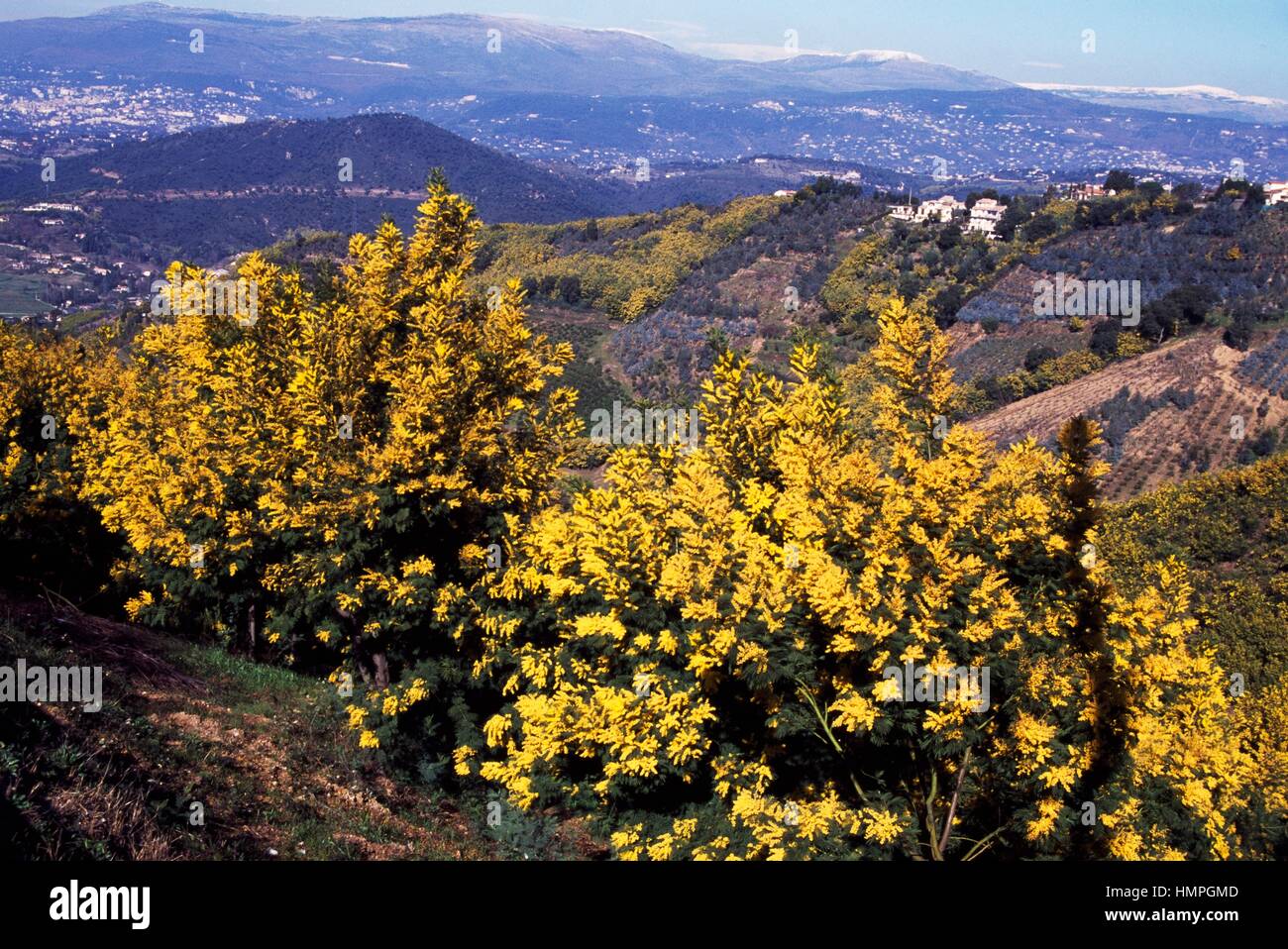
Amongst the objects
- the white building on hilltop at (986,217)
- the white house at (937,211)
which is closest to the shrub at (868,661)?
the white building on hilltop at (986,217)

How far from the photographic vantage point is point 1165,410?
4750 cm

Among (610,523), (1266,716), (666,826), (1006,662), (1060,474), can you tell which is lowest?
(1266,716)

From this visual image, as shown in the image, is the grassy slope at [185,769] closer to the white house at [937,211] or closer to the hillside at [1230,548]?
the hillside at [1230,548]

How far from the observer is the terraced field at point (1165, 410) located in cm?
4303

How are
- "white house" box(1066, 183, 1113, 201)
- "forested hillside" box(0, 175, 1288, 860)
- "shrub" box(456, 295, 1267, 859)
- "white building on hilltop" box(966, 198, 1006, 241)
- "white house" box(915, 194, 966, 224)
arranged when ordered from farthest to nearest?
"white house" box(1066, 183, 1113, 201) → "white house" box(915, 194, 966, 224) → "white building on hilltop" box(966, 198, 1006, 241) → "forested hillside" box(0, 175, 1288, 860) → "shrub" box(456, 295, 1267, 859)

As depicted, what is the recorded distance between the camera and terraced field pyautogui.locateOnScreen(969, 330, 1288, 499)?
43031mm

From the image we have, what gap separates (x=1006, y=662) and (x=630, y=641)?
12.5ft

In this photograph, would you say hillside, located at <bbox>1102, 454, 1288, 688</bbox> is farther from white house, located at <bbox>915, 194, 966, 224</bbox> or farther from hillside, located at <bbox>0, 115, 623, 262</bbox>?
hillside, located at <bbox>0, 115, 623, 262</bbox>

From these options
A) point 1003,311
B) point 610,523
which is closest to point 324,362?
point 610,523

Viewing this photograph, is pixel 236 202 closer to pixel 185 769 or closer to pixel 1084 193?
pixel 1084 193

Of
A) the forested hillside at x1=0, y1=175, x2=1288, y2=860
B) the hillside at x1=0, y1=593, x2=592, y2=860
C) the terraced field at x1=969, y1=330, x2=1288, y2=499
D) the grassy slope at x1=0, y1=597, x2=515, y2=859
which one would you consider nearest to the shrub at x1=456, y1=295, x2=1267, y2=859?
the forested hillside at x1=0, y1=175, x2=1288, y2=860

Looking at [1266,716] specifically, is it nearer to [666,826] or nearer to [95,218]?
[666,826]
